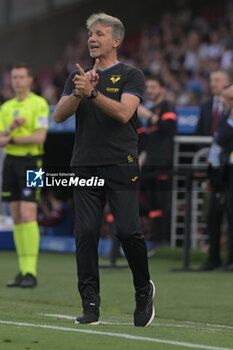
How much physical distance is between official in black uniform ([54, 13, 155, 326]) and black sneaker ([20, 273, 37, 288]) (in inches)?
128

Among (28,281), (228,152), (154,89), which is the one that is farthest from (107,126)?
(154,89)

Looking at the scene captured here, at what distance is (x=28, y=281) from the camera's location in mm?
9633

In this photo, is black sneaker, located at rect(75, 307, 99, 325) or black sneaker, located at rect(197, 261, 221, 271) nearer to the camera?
black sneaker, located at rect(75, 307, 99, 325)

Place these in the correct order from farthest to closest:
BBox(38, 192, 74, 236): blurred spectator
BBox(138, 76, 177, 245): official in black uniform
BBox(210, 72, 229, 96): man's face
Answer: BBox(38, 192, 74, 236): blurred spectator → BBox(138, 76, 177, 245): official in black uniform → BBox(210, 72, 229, 96): man's face

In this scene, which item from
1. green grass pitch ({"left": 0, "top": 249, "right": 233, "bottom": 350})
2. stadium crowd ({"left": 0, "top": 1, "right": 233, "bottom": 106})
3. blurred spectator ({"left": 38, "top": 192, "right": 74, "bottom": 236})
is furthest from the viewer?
stadium crowd ({"left": 0, "top": 1, "right": 233, "bottom": 106})

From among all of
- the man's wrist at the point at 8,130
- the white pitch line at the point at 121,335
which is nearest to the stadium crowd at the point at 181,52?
the man's wrist at the point at 8,130

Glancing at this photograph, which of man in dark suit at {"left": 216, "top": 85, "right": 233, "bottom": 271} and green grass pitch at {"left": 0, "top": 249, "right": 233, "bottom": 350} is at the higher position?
man in dark suit at {"left": 216, "top": 85, "right": 233, "bottom": 271}

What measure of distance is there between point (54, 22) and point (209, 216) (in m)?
21.2

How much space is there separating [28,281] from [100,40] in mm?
3968

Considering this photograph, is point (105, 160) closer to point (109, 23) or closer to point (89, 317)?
point (109, 23)

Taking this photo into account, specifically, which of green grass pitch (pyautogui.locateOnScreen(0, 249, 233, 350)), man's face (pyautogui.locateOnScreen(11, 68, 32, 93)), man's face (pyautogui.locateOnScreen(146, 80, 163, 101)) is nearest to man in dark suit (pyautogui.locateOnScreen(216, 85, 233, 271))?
green grass pitch (pyautogui.locateOnScreen(0, 249, 233, 350))

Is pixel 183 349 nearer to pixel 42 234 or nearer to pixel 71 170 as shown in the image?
pixel 71 170

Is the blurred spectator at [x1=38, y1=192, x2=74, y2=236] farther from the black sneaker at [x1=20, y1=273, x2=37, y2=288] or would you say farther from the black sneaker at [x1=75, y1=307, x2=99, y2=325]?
the black sneaker at [x1=75, y1=307, x2=99, y2=325]

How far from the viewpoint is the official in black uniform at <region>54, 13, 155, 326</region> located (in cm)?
634
